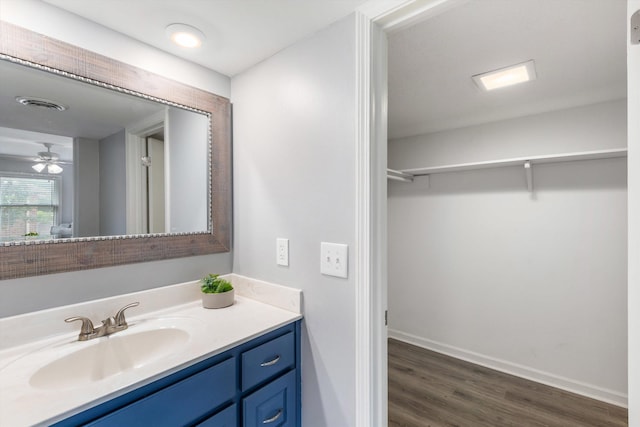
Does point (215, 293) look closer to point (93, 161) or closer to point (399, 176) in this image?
point (93, 161)

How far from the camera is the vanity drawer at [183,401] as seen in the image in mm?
816

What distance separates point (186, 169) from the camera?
1529mm

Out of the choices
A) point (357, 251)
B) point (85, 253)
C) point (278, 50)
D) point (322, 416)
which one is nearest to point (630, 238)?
point (357, 251)

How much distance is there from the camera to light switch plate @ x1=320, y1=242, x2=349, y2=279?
3.87 ft

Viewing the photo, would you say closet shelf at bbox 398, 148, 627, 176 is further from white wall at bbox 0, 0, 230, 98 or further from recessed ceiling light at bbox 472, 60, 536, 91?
white wall at bbox 0, 0, 230, 98

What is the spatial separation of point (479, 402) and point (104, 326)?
2423 millimetres

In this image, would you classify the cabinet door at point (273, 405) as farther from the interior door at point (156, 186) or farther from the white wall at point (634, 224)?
the white wall at point (634, 224)

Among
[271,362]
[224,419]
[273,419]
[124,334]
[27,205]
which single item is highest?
[27,205]

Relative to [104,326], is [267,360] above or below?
below

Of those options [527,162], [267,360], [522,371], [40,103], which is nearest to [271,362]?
[267,360]

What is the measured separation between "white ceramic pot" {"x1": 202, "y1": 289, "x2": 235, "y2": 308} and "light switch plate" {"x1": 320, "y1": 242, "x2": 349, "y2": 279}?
53 cm

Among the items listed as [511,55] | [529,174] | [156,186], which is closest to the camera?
[156,186]

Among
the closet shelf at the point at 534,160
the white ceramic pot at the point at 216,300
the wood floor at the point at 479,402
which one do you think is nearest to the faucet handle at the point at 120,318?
the white ceramic pot at the point at 216,300

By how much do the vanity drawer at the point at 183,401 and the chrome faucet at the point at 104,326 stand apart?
46 cm
